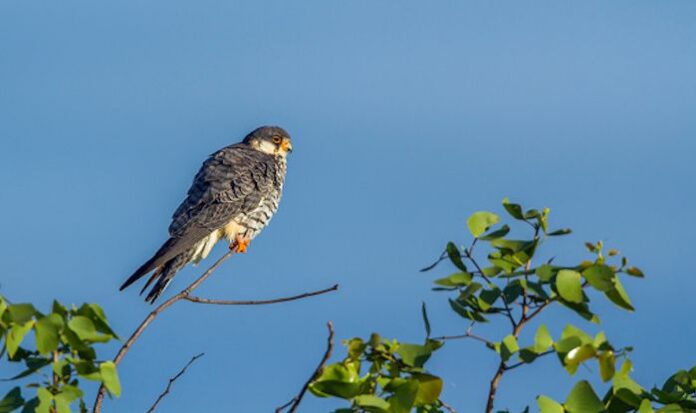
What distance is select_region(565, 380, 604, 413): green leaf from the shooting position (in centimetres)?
328

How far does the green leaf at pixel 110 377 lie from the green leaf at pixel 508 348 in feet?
3.53

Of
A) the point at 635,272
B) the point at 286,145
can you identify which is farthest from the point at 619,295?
the point at 286,145

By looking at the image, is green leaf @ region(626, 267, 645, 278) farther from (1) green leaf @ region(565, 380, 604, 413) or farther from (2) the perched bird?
(2) the perched bird

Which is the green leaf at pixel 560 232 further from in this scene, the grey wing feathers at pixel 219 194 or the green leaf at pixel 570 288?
the grey wing feathers at pixel 219 194

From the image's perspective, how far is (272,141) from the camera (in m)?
11.7

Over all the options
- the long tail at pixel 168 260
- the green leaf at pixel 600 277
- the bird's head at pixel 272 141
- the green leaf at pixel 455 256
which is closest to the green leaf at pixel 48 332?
the green leaf at pixel 455 256

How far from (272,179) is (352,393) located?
746cm

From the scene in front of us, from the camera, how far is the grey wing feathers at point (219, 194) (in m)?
9.74

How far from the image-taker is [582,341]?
3281mm

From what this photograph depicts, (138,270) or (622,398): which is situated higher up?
(138,270)

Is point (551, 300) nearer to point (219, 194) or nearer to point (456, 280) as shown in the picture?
point (456, 280)

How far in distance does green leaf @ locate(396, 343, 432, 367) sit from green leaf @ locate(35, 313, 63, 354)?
→ 3.27 ft

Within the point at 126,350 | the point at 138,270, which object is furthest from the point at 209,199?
the point at 126,350

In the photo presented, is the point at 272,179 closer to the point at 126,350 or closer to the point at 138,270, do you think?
the point at 138,270
